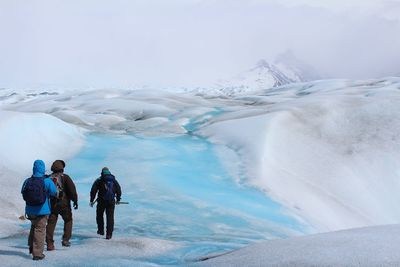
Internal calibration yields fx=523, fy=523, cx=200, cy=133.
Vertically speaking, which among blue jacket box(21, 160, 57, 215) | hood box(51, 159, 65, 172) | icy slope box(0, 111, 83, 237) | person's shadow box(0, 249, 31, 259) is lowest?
person's shadow box(0, 249, 31, 259)

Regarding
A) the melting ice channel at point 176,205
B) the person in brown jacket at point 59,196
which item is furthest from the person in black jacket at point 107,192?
the person in brown jacket at point 59,196

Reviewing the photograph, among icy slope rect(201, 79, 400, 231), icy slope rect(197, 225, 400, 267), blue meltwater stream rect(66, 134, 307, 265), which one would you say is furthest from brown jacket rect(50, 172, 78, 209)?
icy slope rect(201, 79, 400, 231)

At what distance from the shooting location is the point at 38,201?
9.61 m

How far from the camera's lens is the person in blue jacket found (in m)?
9.59

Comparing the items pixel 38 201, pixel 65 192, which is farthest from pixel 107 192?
pixel 38 201

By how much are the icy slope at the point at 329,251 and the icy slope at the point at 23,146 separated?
8579 mm

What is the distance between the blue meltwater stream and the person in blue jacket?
2.24 metres

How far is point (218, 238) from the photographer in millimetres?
14586

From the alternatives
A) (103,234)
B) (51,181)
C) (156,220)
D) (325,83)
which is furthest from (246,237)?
(325,83)

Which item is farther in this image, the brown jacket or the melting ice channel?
the melting ice channel

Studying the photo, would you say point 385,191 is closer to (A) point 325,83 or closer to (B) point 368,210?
(B) point 368,210

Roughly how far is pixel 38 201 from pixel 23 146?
15802 millimetres

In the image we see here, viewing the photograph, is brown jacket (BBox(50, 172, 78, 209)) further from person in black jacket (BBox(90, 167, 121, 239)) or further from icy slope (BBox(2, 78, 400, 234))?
icy slope (BBox(2, 78, 400, 234))

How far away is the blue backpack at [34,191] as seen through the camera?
9578mm
